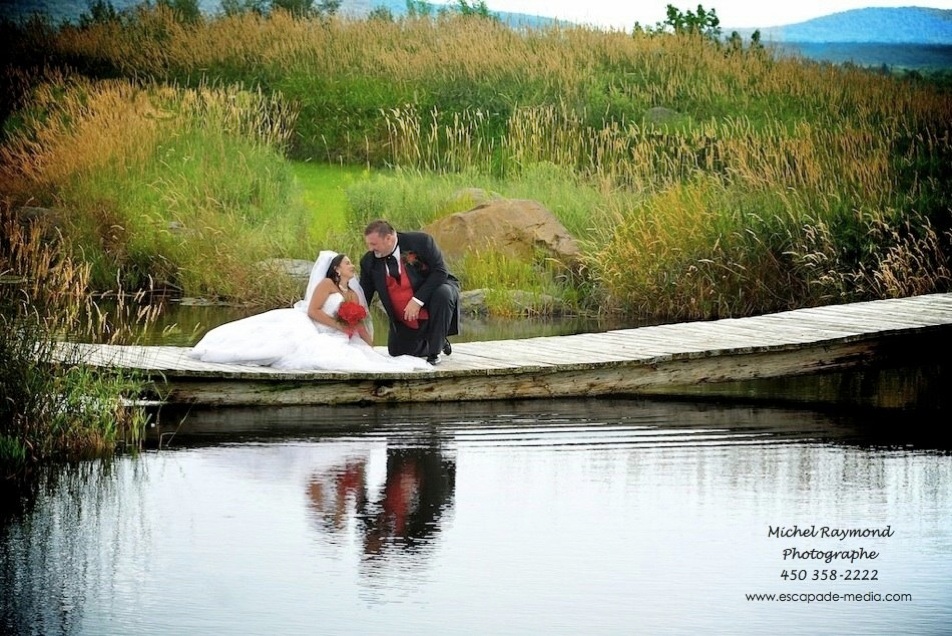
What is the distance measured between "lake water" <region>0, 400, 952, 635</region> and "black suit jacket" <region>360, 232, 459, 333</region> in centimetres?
64

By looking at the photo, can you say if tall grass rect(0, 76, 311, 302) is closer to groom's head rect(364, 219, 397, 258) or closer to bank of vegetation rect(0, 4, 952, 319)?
bank of vegetation rect(0, 4, 952, 319)

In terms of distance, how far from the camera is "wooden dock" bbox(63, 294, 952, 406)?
8.73 meters

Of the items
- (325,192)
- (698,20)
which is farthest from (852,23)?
(325,192)

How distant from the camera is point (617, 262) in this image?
13008 mm

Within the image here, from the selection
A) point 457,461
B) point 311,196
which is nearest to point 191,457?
point 457,461

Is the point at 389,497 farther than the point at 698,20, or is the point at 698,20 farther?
the point at 698,20

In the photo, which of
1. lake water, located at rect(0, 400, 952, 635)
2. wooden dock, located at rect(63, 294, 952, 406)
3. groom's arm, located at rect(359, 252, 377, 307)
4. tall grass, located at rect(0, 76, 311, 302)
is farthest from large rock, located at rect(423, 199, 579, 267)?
lake water, located at rect(0, 400, 952, 635)

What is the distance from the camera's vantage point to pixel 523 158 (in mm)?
15961

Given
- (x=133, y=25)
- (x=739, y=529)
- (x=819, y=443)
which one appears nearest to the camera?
(x=739, y=529)

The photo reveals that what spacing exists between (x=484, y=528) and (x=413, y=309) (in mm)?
2728

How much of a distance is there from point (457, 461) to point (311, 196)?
400 inches

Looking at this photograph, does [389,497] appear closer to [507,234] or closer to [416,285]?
[416,285]

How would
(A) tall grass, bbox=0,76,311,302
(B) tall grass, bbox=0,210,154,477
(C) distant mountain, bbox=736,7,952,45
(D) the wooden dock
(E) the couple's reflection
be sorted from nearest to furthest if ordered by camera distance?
(E) the couple's reflection < (B) tall grass, bbox=0,210,154,477 < (D) the wooden dock < (A) tall grass, bbox=0,76,311,302 < (C) distant mountain, bbox=736,7,952,45

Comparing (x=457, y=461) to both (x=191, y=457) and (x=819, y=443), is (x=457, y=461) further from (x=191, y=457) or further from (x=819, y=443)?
(x=819, y=443)
